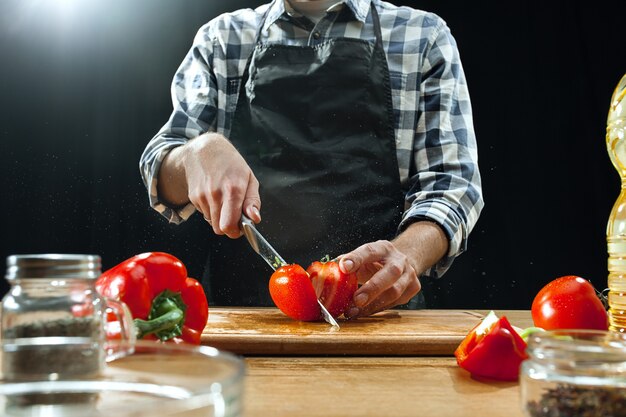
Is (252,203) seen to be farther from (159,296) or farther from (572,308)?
(572,308)

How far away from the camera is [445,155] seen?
64.2 inches

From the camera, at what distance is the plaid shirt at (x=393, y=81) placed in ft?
5.39

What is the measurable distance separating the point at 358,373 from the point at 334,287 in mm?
383

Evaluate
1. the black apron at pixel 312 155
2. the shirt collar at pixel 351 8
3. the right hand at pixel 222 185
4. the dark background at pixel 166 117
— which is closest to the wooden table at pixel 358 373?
the right hand at pixel 222 185

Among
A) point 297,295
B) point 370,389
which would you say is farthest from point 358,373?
point 297,295

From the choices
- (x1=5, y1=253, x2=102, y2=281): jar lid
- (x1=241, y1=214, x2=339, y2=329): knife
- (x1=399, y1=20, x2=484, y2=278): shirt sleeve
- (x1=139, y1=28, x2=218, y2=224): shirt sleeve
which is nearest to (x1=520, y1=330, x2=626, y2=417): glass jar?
(x1=5, y1=253, x2=102, y2=281): jar lid

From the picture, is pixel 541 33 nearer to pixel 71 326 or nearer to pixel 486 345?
pixel 486 345

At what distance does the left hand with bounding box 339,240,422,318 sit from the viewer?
3.60ft

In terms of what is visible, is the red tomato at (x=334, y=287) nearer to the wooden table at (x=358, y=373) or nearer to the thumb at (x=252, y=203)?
the wooden table at (x=358, y=373)

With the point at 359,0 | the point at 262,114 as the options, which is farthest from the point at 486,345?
the point at 359,0

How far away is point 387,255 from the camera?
1176mm

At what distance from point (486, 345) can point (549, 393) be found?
0.65 feet

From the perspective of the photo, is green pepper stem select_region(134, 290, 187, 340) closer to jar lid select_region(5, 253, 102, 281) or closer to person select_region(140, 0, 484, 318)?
jar lid select_region(5, 253, 102, 281)

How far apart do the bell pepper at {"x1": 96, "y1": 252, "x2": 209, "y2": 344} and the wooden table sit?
5 centimetres
